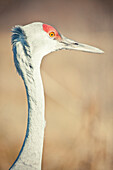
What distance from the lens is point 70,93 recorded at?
175cm

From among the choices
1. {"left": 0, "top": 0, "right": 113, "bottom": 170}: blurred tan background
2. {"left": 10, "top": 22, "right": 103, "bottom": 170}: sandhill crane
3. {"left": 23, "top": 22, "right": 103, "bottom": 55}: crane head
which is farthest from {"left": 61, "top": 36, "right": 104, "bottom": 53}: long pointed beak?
{"left": 0, "top": 0, "right": 113, "bottom": 170}: blurred tan background

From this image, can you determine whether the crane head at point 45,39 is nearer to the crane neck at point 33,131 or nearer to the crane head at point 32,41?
the crane head at point 32,41

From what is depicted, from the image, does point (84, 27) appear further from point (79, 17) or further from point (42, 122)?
point (42, 122)

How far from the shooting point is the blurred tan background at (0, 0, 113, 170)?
5.61ft

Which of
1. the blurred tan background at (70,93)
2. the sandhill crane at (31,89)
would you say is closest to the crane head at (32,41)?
the sandhill crane at (31,89)

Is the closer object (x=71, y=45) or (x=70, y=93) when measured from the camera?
(x=71, y=45)

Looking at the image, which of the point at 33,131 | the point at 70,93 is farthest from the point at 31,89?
the point at 70,93

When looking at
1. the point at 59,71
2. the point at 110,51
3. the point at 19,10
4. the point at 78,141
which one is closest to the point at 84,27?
the point at 110,51

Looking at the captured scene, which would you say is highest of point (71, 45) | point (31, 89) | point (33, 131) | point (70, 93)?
point (71, 45)

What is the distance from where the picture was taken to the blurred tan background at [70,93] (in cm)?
171

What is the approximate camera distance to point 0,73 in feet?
5.62

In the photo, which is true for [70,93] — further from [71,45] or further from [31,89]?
[31,89]

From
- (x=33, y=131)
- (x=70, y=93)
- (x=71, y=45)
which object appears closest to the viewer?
(x=33, y=131)

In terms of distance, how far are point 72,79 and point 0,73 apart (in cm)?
68
